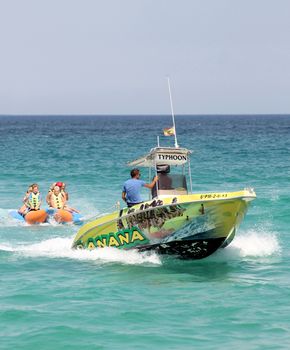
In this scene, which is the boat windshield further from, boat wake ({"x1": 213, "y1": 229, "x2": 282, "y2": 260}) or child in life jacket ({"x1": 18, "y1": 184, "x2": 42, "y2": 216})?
child in life jacket ({"x1": 18, "y1": 184, "x2": 42, "y2": 216})

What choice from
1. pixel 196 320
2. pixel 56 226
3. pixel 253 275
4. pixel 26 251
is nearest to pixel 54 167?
pixel 56 226

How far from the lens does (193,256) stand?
49.3 feet

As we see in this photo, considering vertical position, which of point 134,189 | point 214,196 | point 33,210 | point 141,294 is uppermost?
point 134,189

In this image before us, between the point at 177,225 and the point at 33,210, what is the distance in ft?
24.9

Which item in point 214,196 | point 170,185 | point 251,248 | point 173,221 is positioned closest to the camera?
point 214,196

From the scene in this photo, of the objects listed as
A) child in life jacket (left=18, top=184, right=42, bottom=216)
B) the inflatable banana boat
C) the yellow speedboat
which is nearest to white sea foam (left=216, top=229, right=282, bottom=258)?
the yellow speedboat

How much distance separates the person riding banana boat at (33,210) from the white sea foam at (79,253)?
304 cm

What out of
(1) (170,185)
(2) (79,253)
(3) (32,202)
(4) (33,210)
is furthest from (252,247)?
(3) (32,202)

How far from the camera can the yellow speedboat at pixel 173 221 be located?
14.0 meters

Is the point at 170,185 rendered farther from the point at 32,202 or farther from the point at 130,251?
the point at 32,202

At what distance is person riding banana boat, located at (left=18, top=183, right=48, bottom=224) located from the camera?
20.6 metres

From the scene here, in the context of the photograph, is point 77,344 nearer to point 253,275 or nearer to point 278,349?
point 278,349

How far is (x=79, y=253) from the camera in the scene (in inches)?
617

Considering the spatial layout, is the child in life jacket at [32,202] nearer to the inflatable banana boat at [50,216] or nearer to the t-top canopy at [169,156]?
the inflatable banana boat at [50,216]
